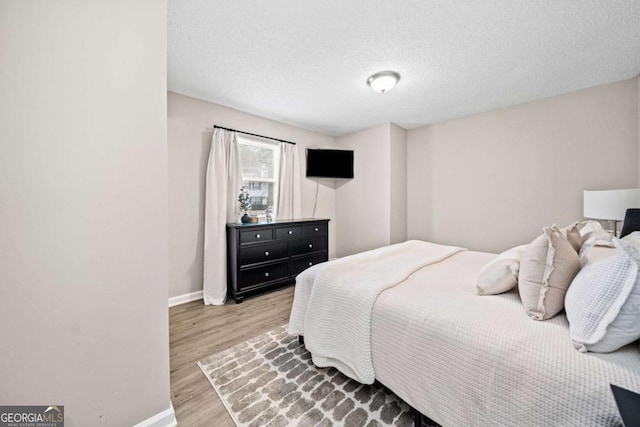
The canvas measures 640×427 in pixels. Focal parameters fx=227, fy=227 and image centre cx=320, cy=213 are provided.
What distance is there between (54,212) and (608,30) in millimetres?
3700

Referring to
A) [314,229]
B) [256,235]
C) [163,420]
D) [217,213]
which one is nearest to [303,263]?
[314,229]

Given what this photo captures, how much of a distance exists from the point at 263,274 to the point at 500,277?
2507mm

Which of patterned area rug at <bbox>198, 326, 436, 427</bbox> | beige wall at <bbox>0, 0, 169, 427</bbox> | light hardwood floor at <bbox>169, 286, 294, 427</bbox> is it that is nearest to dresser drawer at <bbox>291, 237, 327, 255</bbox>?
light hardwood floor at <bbox>169, 286, 294, 427</bbox>

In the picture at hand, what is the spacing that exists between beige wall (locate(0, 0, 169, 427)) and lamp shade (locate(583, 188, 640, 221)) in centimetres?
339

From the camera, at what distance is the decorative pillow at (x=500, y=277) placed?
4.35ft

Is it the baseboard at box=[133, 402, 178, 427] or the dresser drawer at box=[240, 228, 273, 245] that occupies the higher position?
the dresser drawer at box=[240, 228, 273, 245]

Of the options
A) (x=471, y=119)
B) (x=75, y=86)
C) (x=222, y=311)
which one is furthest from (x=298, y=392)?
(x=471, y=119)

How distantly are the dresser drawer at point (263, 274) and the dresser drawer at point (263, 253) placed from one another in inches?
4.0

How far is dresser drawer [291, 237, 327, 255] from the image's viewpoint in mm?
3383

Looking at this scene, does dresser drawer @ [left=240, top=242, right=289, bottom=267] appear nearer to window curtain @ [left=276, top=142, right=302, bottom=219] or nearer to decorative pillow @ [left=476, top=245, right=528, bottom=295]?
window curtain @ [left=276, top=142, right=302, bottom=219]

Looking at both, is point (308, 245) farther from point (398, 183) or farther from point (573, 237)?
point (573, 237)

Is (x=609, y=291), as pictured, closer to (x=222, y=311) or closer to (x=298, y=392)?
(x=298, y=392)

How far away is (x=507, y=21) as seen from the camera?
166 cm

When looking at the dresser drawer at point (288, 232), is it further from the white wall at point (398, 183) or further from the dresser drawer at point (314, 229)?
the white wall at point (398, 183)
